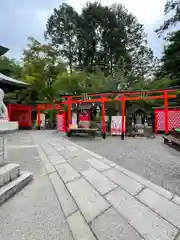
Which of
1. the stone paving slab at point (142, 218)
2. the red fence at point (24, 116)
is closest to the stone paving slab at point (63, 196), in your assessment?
the stone paving slab at point (142, 218)

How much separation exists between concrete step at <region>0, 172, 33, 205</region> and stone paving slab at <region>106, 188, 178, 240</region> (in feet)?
4.29

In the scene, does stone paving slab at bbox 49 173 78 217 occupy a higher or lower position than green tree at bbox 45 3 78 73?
lower

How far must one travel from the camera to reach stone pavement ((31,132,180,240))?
6.82ft

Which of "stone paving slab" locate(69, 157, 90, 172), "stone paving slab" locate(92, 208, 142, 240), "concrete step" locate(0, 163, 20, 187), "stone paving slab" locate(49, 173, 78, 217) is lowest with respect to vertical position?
"stone paving slab" locate(92, 208, 142, 240)

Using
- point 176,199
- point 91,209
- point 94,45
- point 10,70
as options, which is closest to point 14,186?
point 91,209

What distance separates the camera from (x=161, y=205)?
259 cm

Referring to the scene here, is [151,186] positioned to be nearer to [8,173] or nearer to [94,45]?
[8,173]

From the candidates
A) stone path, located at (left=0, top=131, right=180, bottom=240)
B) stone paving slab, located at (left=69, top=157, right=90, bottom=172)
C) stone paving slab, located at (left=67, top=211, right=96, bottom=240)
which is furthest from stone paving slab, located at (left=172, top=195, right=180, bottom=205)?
stone paving slab, located at (left=69, top=157, right=90, bottom=172)

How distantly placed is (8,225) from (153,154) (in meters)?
4.33

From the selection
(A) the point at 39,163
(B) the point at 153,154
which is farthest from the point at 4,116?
(B) the point at 153,154

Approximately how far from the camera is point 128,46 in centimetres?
2375

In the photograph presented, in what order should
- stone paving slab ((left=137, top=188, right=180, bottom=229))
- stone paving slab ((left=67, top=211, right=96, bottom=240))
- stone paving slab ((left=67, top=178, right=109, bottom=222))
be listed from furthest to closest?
Result: stone paving slab ((left=67, top=178, right=109, bottom=222))
stone paving slab ((left=137, top=188, right=180, bottom=229))
stone paving slab ((left=67, top=211, right=96, bottom=240))

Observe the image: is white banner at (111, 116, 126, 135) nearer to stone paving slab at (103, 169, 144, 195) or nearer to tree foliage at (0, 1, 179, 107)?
stone paving slab at (103, 169, 144, 195)

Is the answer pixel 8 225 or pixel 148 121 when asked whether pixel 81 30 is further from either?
pixel 8 225
